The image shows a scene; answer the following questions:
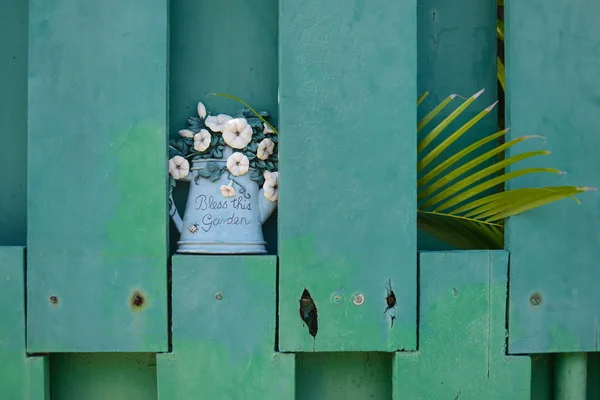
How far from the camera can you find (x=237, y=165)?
2.13 m

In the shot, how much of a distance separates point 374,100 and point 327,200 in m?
0.32

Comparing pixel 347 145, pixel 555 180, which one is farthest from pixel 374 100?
pixel 555 180

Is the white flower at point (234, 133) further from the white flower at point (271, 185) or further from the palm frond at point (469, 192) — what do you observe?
the palm frond at point (469, 192)

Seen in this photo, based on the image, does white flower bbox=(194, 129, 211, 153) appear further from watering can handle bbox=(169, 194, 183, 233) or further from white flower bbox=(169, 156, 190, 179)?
watering can handle bbox=(169, 194, 183, 233)

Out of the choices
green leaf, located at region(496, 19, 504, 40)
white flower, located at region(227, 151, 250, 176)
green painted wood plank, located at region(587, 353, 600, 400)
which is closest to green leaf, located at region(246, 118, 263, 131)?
white flower, located at region(227, 151, 250, 176)

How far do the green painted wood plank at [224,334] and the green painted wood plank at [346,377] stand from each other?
0.12 m

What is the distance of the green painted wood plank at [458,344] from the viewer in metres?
2.05

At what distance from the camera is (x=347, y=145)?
2.05 meters

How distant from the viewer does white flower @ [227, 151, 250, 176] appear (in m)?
2.13

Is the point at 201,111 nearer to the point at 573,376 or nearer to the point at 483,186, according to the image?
the point at 483,186

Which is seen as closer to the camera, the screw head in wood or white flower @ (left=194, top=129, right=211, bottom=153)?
the screw head in wood

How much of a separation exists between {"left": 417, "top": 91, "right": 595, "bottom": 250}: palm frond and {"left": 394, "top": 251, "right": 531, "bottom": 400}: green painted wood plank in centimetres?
15

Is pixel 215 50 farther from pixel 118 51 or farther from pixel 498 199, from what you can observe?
pixel 498 199

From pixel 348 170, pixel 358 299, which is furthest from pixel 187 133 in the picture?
pixel 358 299
